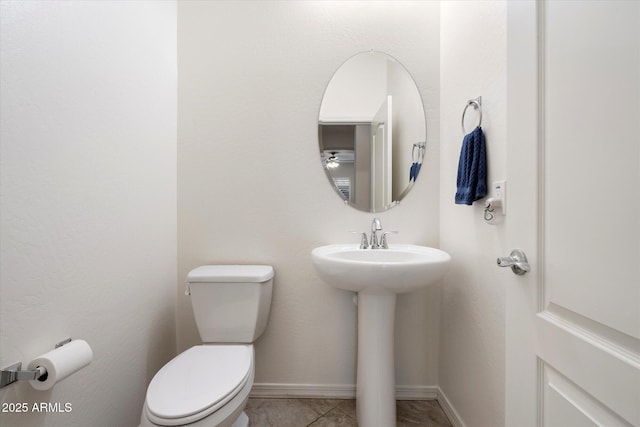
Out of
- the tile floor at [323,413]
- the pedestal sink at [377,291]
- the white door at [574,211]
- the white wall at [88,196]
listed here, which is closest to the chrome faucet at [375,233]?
the pedestal sink at [377,291]

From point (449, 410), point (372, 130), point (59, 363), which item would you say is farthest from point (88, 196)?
point (449, 410)

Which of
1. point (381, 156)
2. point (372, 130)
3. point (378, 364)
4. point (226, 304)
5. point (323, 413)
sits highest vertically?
point (372, 130)

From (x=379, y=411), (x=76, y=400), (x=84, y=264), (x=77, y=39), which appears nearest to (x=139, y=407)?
(x=76, y=400)

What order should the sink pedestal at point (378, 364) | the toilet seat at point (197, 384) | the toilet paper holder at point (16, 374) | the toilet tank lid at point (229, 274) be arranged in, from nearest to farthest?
the toilet paper holder at point (16, 374) < the toilet seat at point (197, 384) < the sink pedestal at point (378, 364) < the toilet tank lid at point (229, 274)

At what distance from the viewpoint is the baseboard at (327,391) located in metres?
1.60

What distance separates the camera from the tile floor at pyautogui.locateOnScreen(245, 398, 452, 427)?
4.61 feet

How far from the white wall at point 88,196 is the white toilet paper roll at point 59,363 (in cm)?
7

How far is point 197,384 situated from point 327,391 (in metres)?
0.84

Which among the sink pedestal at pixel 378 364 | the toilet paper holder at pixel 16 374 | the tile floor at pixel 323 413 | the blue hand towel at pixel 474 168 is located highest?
the blue hand towel at pixel 474 168

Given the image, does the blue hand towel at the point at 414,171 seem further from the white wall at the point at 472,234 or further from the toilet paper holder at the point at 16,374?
the toilet paper holder at the point at 16,374

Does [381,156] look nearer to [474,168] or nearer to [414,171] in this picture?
[414,171]

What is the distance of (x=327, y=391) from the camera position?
5.26 ft

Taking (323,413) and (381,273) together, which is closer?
(381,273)

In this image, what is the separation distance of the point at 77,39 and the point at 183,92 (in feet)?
2.10
